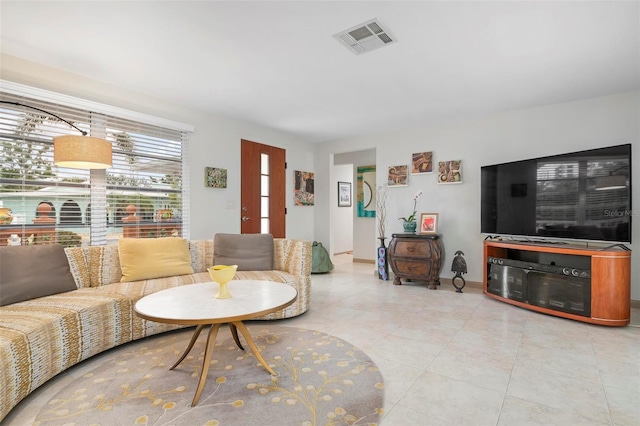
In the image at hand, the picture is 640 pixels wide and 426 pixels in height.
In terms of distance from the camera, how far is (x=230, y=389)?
179 cm

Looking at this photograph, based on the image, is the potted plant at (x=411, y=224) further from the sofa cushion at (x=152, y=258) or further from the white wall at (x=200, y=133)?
the sofa cushion at (x=152, y=258)

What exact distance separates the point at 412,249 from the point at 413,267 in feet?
0.83

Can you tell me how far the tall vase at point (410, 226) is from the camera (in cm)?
456

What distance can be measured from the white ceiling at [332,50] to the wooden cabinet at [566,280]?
171cm

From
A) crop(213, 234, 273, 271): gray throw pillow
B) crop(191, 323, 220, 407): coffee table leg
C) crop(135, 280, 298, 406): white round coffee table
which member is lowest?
crop(191, 323, 220, 407): coffee table leg

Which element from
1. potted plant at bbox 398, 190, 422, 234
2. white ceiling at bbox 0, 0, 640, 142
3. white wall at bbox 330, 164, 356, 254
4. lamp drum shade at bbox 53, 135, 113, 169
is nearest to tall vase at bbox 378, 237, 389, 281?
potted plant at bbox 398, 190, 422, 234

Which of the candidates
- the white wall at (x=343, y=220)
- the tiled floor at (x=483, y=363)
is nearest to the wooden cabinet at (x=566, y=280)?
the tiled floor at (x=483, y=363)

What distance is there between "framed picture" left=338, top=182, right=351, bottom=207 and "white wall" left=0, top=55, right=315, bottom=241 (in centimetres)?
271

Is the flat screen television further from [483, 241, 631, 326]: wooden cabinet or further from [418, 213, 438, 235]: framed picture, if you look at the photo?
[418, 213, 438, 235]: framed picture

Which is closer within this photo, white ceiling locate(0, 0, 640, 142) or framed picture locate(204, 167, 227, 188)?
white ceiling locate(0, 0, 640, 142)

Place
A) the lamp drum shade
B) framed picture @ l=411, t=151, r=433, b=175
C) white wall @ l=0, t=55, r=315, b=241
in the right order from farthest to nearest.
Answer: framed picture @ l=411, t=151, r=433, b=175, white wall @ l=0, t=55, r=315, b=241, the lamp drum shade

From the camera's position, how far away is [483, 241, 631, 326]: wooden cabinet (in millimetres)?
2758

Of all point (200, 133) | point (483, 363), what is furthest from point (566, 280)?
point (200, 133)

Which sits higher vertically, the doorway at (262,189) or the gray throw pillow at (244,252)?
the doorway at (262,189)
